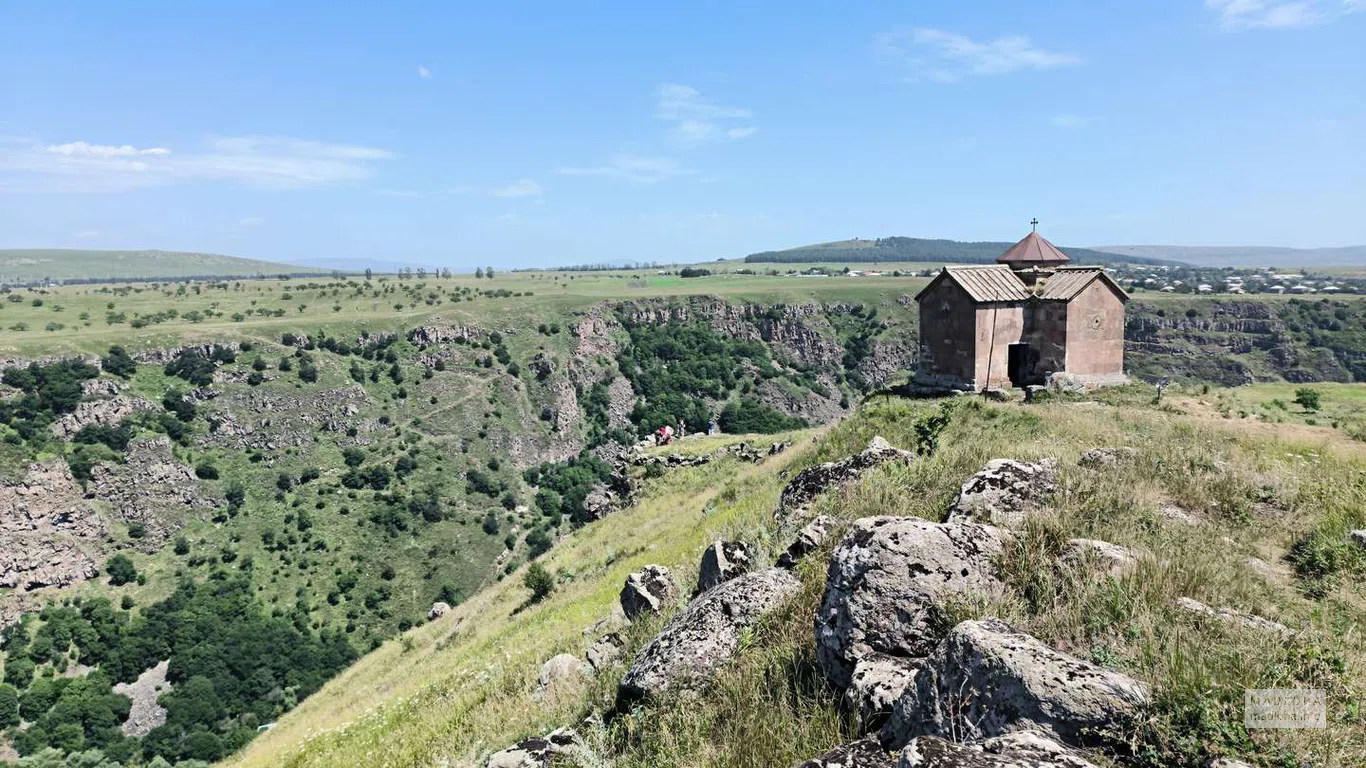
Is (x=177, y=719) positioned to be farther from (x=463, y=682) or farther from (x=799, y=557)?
(x=799, y=557)

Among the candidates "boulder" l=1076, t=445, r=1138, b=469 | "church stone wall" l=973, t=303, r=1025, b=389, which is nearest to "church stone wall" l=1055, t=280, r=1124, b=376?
"church stone wall" l=973, t=303, r=1025, b=389

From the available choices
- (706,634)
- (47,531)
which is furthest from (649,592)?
(47,531)

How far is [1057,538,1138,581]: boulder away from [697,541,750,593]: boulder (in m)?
3.52

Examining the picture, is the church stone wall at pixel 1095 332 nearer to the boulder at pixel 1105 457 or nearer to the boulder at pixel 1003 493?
the boulder at pixel 1105 457

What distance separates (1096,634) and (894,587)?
49.9 inches

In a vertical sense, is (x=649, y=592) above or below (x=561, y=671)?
above

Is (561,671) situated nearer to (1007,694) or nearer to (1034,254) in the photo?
(1007,694)

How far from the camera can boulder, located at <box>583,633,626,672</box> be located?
7.83 metres

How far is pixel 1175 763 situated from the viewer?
11.2 ft

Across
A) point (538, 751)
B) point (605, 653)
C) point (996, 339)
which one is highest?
point (996, 339)

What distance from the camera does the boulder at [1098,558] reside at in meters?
5.08

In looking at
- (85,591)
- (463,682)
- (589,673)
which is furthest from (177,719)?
(589,673)

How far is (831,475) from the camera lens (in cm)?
1014

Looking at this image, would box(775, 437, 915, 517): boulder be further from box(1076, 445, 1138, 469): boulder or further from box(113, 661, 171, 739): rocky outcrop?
box(113, 661, 171, 739): rocky outcrop
